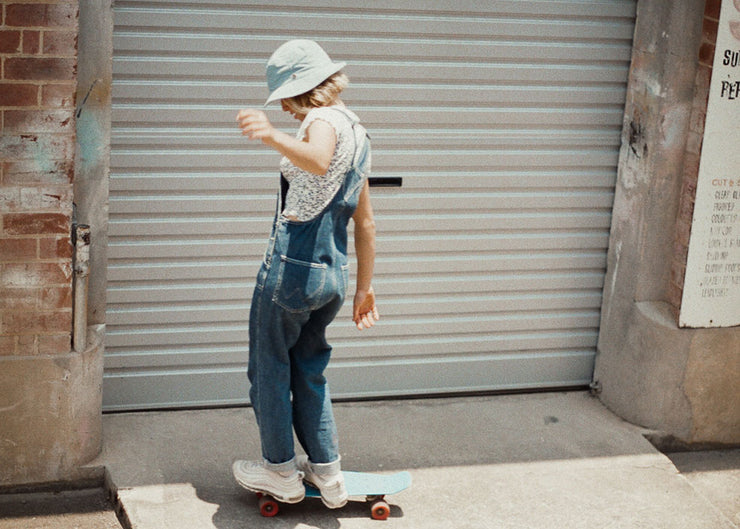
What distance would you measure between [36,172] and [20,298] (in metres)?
0.55

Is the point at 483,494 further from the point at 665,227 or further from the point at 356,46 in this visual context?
the point at 356,46

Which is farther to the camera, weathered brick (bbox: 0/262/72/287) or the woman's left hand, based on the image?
weathered brick (bbox: 0/262/72/287)

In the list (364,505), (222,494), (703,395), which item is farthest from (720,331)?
(222,494)

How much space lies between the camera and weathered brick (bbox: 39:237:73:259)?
4.90 meters

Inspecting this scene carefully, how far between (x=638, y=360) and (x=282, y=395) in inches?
86.7

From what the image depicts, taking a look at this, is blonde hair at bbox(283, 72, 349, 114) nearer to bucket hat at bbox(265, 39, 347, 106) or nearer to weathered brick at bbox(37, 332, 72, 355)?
bucket hat at bbox(265, 39, 347, 106)

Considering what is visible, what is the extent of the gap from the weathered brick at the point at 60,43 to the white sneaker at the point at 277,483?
1883 millimetres

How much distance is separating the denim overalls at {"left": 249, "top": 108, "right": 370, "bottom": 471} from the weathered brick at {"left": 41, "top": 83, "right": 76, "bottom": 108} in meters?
1.00

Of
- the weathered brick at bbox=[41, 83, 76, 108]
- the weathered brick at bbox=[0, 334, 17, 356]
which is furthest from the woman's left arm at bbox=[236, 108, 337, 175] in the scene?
the weathered brick at bbox=[0, 334, 17, 356]

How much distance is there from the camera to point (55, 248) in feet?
16.1

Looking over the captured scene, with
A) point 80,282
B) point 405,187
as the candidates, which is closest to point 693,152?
point 405,187

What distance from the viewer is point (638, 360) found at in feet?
19.8

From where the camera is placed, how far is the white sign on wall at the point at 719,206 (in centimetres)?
557

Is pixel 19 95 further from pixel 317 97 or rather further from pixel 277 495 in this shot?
pixel 277 495
